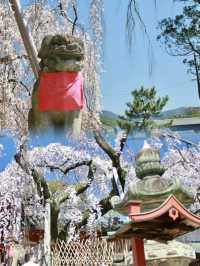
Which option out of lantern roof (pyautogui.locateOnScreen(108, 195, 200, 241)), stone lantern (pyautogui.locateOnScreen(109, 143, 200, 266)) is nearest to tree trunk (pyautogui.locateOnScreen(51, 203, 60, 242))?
stone lantern (pyautogui.locateOnScreen(109, 143, 200, 266))

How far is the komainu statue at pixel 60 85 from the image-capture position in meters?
1.91

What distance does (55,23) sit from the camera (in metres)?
5.79

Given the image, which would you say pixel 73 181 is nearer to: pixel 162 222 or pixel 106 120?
pixel 106 120

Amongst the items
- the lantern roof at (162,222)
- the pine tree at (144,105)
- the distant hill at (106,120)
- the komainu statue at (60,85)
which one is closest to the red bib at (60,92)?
the komainu statue at (60,85)

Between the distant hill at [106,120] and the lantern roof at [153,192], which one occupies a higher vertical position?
the distant hill at [106,120]

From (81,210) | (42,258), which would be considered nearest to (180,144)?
(81,210)

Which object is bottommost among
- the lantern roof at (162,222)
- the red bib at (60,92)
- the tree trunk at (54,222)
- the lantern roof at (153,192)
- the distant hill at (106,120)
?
the tree trunk at (54,222)

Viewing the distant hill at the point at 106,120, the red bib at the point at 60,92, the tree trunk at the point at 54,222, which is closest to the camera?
the red bib at the point at 60,92

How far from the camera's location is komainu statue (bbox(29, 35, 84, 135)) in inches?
75.2

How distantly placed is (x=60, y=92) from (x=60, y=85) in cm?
3

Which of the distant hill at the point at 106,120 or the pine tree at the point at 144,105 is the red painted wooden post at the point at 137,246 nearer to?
the distant hill at the point at 106,120

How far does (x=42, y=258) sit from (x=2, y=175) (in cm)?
306

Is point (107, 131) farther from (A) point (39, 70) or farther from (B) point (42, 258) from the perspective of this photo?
(A) point (39, 70)

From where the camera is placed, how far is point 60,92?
6.32 feet
